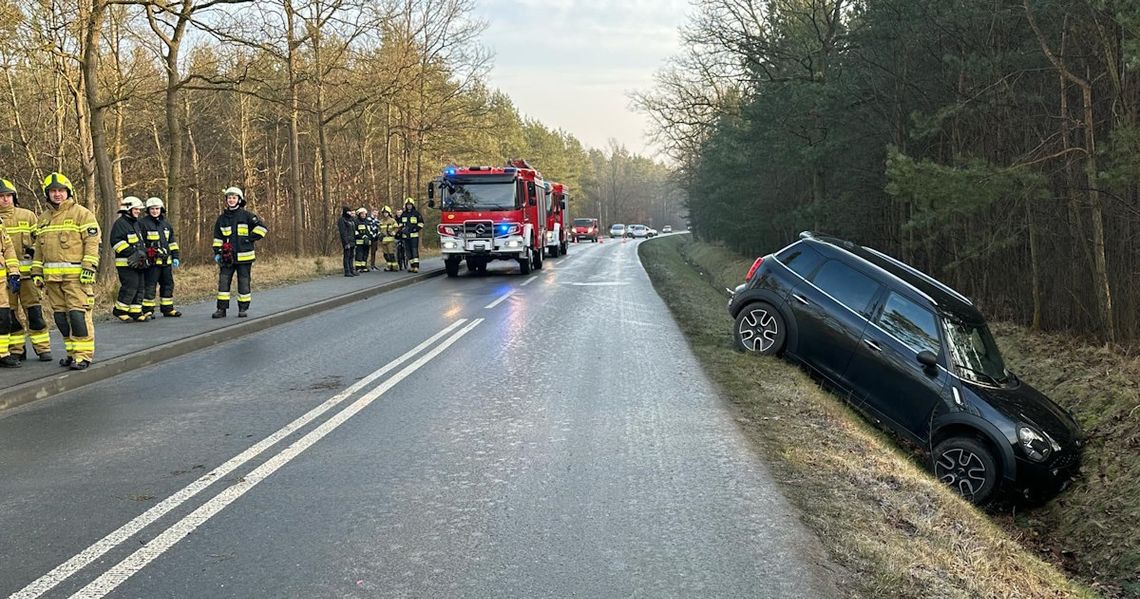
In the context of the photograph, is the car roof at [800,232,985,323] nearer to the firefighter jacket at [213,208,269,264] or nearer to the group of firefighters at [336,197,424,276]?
the firefighter jacket at [213,208,269,264]

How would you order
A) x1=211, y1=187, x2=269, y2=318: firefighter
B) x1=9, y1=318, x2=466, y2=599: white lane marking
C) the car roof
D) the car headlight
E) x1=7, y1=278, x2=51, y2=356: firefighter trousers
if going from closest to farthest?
x1=9, y1=318, x2=466, y2=599: white lane marking < the car headlight < the car roof < x1=7, y1=278, x2=51, y2=356: firefighter trousers < x1=211, y1=187, x2=269, y2=318: firefighter

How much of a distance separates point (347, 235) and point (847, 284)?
15.8 metres

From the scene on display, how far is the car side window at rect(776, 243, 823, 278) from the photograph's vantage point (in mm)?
8797

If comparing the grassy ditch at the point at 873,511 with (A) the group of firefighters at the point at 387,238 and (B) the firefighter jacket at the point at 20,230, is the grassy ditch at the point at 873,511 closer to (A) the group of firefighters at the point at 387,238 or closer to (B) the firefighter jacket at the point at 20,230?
(B) the firefighter jacket at the point at 20,230

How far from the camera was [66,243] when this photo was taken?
829 centimetres

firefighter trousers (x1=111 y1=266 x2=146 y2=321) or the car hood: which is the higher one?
firefighter trousers (x1=111 y1=266 x2=146 y2=321)

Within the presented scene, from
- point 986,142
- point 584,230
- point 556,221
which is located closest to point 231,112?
point 556,221

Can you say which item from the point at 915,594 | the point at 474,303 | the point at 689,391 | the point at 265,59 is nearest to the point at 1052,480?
the point at 689,391

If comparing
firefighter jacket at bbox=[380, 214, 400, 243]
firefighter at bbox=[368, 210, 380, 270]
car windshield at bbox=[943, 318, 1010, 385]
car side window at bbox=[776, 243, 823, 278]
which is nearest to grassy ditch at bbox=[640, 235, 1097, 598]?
car windshield at bbox=[943, 318, 1010, 385]

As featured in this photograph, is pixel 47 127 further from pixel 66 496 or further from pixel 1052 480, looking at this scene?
pixel 1052 480

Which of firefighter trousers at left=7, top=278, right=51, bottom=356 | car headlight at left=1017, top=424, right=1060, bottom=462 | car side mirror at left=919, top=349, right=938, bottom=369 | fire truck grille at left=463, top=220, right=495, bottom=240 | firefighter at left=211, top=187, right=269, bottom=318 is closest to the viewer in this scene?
car headlight at left=1017, top=424, right=1060, bottom=462

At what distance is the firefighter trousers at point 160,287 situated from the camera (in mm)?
12173

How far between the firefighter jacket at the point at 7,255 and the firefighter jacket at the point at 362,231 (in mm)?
13757

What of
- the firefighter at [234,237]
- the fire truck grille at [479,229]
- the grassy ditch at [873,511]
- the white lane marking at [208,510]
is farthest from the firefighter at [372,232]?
the grassy ditch at [873,511]
